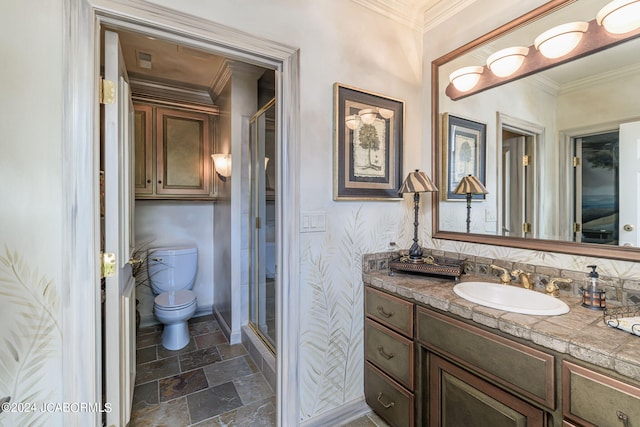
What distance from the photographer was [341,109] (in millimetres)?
1644

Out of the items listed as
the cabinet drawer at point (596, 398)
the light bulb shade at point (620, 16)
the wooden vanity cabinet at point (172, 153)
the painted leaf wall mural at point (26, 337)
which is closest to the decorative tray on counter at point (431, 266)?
the cabinet drawer at point (596, 398)

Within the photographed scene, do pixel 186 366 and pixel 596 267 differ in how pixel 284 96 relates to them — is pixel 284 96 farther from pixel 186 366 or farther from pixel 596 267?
pixel 186 366

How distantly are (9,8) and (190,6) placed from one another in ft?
2.01

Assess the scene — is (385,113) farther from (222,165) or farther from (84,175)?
(222,165)

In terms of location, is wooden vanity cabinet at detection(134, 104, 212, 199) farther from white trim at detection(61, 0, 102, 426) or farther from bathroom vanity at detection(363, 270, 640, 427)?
bathroom vanity at detection(363, 270, 640, 427)

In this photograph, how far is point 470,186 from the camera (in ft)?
5.84

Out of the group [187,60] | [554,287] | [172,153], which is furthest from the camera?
[172,153]

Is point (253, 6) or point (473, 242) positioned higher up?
point (253, 6)

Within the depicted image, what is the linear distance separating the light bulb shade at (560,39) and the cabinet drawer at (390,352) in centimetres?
161

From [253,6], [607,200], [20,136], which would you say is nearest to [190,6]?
[253,6]

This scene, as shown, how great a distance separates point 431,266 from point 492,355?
0.60m

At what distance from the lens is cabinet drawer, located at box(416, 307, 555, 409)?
0.94m

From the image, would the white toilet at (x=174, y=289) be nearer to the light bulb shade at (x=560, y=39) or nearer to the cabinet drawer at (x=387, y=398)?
the cabinet drawer at (x=387, y=398)

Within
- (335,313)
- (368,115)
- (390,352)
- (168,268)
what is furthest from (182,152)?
(390,352)
